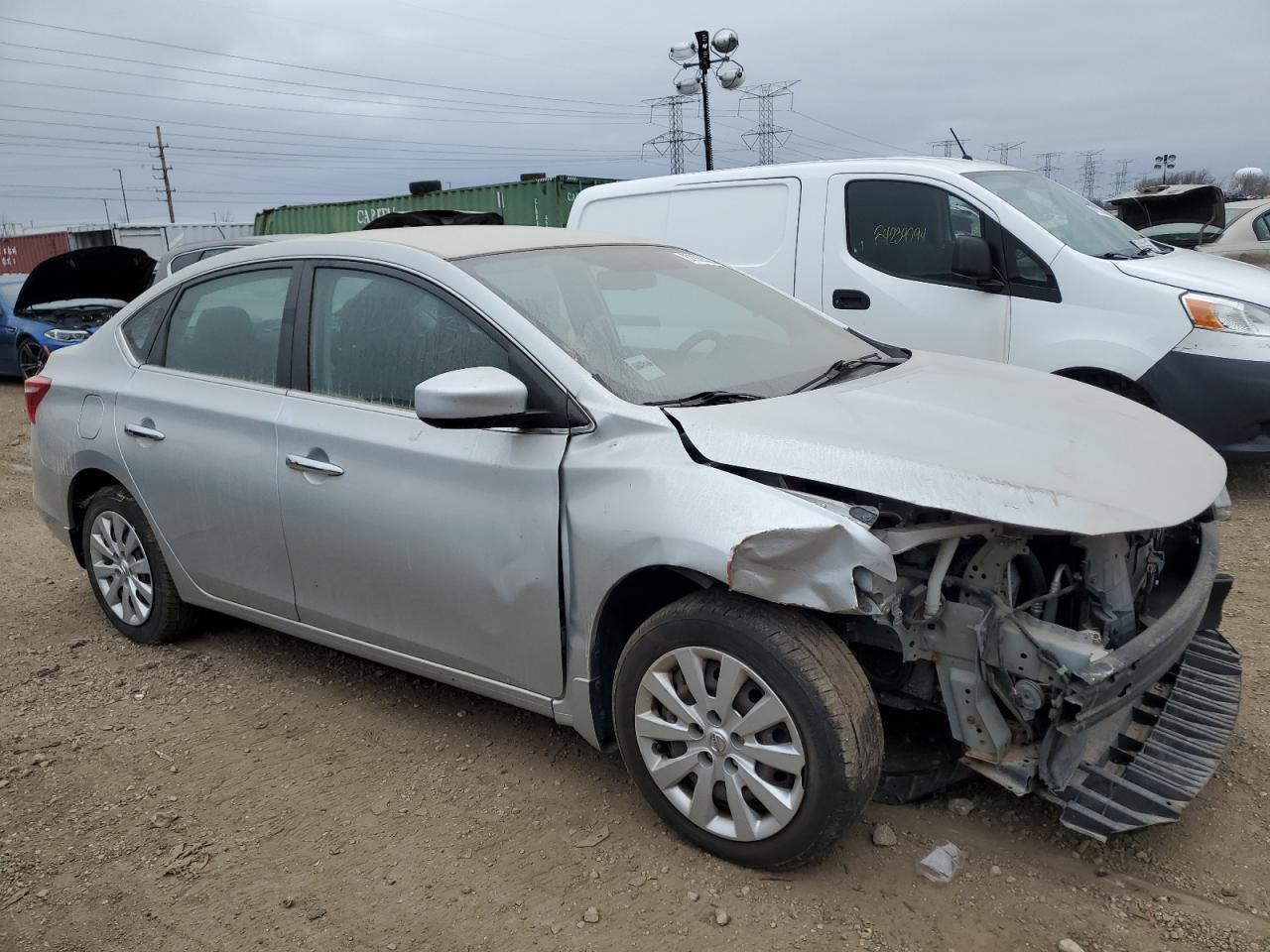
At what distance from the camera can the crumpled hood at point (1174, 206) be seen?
9.00 meters

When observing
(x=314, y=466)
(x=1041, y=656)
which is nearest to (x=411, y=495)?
(x=314, y=466)

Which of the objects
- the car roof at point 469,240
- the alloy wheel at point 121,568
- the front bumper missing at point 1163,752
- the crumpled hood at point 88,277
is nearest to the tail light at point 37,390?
the alloy wheel at point 121,568

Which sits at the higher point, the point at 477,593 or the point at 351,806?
the point at 477,593

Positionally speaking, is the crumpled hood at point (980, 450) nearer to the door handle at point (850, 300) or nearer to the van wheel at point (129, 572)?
the van wheel at point (129, 572)

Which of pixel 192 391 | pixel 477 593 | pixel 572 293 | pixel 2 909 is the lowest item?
pixel 2 909

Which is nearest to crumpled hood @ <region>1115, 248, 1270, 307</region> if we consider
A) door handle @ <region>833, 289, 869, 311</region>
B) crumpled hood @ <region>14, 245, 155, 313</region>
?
door handle @ <region>833, 289, 869, 311</region>

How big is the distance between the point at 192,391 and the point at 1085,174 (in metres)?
73.0

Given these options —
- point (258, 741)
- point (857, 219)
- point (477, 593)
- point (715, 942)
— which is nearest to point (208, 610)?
point (258, 741)

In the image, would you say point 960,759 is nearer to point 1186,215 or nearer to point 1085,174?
point 1186,215

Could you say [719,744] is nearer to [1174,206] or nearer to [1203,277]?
[1203,277]

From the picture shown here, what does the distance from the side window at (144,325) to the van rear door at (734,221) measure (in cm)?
Result: 290

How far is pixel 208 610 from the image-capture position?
14.5 ft

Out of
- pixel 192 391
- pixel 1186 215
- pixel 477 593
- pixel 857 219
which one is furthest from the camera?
pixel 1186 215

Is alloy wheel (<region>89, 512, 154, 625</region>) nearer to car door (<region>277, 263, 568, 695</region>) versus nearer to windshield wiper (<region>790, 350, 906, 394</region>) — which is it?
car door (<region>277, 263, 568, 695</region>)
